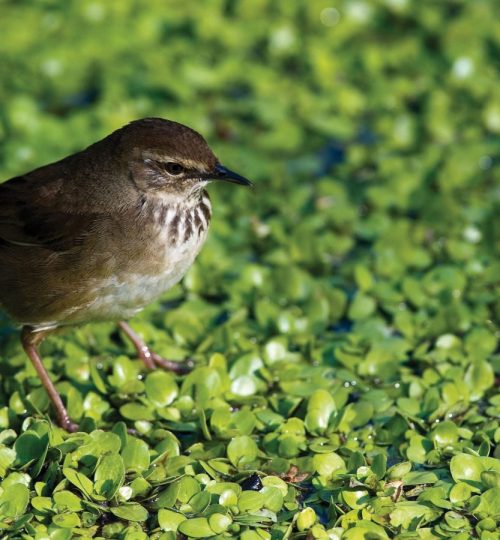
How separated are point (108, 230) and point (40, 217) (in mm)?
508

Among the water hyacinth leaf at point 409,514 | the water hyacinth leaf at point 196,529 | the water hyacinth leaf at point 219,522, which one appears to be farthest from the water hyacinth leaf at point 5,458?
the water hyacinth leaf at point 409,514

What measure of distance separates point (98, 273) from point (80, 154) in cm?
91

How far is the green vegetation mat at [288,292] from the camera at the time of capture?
5.25 metres

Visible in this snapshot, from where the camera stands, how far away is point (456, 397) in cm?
602

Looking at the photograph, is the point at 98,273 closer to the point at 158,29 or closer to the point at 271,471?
the point at 271,471

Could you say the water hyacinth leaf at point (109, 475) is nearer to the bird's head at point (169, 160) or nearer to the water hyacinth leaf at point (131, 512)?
the water hyacinth leaf at point (131, 512)

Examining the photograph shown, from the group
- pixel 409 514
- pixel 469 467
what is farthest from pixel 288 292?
pixel 409 514

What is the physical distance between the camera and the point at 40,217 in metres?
5.97

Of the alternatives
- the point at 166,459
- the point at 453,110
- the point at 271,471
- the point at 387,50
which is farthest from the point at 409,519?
the point at 387,50

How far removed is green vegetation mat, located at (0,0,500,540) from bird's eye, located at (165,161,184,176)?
1213 mm

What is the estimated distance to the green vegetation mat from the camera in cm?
525

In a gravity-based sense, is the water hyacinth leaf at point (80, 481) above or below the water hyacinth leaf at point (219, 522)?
above

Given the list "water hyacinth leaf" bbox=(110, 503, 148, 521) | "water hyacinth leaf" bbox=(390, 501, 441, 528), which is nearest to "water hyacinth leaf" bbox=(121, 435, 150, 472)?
"water hyacinth leaf" bbox=(110, 503, 148, 521)

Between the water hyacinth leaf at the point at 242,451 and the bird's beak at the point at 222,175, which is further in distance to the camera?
the bird's beak at the point at 222,175
